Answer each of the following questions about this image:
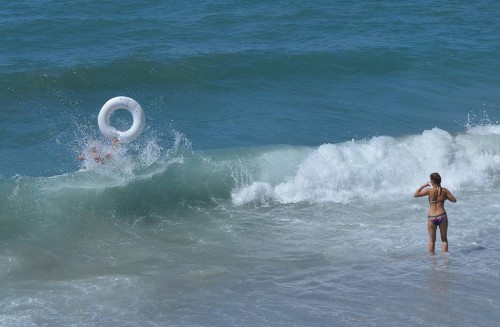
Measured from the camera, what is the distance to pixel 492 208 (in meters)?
15.5

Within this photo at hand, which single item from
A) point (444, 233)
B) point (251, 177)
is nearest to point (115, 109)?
point (251, 177)

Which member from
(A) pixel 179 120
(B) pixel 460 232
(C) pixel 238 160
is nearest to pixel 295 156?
(C) pixel 238 160

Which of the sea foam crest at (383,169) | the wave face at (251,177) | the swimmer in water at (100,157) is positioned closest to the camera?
the wave face at (251,177)

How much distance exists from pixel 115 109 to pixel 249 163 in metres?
3.09

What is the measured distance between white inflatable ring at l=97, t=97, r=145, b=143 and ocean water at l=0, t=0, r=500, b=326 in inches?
34.3

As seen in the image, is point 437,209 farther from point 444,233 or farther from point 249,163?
point 249,163

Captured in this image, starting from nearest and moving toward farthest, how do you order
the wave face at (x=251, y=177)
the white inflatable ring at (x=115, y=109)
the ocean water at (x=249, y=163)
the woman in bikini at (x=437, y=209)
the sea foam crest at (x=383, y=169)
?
the ocean water at (x=249, y=163), the woman in bikini at (x=437, y=209), the wave face at (x=251, y=177), the white inflatable ring at (x=115, y=109), the sea foam crest at (x=383, y=169)

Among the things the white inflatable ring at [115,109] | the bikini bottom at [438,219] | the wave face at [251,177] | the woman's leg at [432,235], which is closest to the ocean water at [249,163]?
the wave face at [251,177]

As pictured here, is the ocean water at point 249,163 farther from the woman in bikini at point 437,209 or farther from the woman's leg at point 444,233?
the woman in bikini at point 437,209

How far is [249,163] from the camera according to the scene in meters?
17.7

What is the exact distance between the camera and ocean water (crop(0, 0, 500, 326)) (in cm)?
1191

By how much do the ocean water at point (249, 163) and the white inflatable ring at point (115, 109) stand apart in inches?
34.3

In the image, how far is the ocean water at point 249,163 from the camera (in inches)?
469

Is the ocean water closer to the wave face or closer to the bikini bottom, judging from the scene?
the wave face
